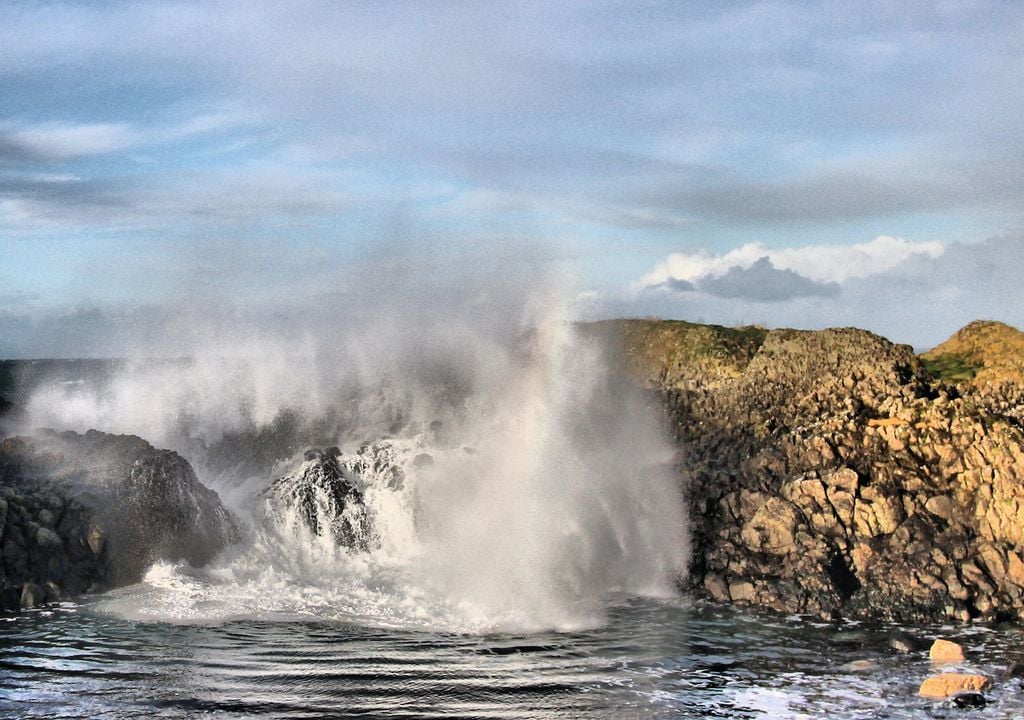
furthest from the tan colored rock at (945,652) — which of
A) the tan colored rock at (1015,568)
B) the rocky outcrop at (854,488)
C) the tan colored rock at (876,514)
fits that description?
the tan colored rock at (876,514)

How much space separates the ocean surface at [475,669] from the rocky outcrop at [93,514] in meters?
2.30

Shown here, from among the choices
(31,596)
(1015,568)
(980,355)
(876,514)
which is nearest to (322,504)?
(31,596)

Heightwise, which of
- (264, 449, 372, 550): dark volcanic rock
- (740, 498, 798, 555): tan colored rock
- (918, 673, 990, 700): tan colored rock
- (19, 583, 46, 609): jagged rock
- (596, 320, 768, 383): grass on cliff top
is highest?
(596, 320, 768, 383): grass on cliff top

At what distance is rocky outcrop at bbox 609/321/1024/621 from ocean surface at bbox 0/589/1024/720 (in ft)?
6.94

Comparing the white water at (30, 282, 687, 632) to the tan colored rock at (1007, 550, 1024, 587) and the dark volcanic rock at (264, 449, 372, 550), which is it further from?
the tan colored rock at (1007, 550, 1024, 587)

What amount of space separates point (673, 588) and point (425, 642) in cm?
946

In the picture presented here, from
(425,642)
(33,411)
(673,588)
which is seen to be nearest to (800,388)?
(673,588)

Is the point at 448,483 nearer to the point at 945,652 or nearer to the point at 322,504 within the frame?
the point at 322,504

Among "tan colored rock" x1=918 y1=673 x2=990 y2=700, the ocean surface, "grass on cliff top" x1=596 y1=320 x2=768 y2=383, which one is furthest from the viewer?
"grass on cliff top" x1=596 y1=320 x2=768 y2=383

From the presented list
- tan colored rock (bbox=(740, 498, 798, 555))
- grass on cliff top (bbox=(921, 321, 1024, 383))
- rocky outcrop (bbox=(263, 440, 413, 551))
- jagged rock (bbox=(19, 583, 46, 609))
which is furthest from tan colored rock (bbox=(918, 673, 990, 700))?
jagged rock (bbox=(19, 583, 46, 609))

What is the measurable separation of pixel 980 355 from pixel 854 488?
11212mm

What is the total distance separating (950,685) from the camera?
20.3 meters

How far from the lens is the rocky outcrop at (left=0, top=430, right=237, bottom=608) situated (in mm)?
29438

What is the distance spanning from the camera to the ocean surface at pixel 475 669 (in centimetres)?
1953
